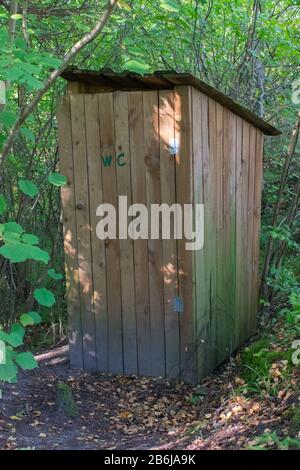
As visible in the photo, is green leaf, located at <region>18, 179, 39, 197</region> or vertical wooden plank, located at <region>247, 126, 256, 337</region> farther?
vertical wooden plank, located at <region>247, 126, 256, 337</region>

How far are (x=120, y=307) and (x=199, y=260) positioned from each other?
82cm

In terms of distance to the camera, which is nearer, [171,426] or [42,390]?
[171,426]

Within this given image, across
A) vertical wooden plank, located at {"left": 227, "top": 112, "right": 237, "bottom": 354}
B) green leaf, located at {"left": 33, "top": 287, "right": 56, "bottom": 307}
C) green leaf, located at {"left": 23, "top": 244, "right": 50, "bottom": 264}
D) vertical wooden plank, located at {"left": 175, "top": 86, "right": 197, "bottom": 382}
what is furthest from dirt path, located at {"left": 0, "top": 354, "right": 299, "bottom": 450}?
green leaf, located at {"left": 23, "top": 244, "right": 50, "bottom": 264}

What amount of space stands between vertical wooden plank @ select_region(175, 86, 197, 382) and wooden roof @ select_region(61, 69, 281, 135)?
0.11 m

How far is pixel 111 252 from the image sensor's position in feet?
14.4

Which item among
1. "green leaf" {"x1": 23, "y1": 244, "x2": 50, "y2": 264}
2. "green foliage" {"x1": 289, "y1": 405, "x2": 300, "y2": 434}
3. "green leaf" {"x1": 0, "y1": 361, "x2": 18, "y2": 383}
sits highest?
"green leaf" {"x1": 23, "y1": 244, "x2": 50, "y2": 264}

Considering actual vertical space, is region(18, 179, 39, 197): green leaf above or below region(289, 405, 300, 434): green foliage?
above

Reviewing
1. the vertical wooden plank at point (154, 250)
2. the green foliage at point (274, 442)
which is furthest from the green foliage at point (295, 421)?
the vertical wooden plank at point (154, 250)

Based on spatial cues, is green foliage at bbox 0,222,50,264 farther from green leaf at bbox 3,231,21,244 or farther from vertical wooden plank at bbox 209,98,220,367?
vertical wooden plank at bbox 209,98,220,367

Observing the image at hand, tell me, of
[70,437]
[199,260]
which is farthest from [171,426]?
[199,260]

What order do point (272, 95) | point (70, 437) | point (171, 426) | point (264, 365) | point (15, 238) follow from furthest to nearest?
point (272, 95) → point (264, 365) → point (171, 426) → point (70, 437) → point (15, 238)

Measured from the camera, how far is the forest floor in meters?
3.05
